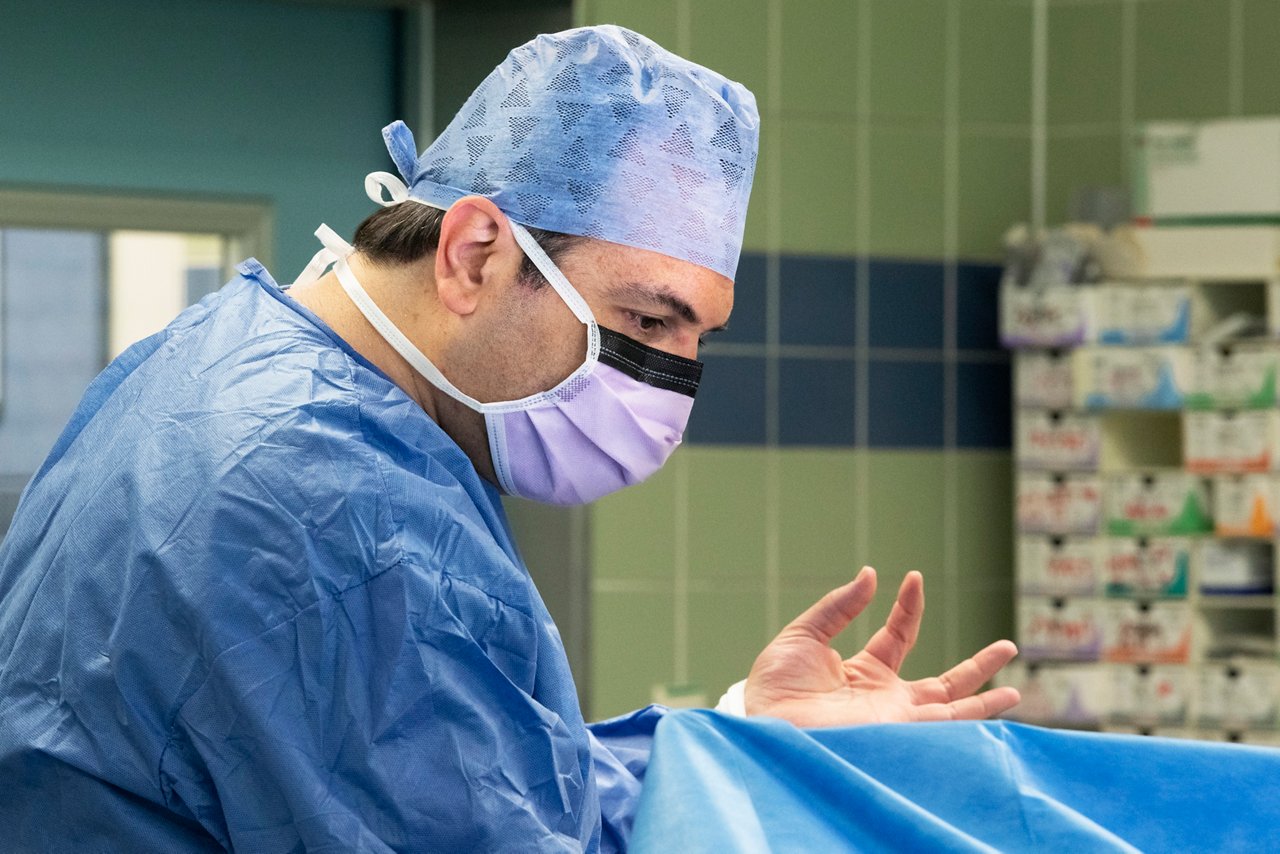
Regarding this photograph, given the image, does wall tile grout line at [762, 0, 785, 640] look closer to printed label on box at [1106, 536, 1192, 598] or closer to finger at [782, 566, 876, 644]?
printed label on box at [1106, 536, 1192, 598]

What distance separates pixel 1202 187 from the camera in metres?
3.52

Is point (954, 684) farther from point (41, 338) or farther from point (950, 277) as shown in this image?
point (41, 338)

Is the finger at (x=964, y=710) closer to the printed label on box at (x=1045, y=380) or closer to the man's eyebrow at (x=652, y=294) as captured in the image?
the man's eyebrow at (x=652, y=294)

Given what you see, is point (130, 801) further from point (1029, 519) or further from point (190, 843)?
point (1029, 519)

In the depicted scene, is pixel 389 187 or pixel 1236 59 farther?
pixel 1236 59

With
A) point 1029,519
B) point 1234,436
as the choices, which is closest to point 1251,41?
point 1234,436

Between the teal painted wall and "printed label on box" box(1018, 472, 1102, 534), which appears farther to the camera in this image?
"printed label on box" box(1018, 472, 1102, 534)

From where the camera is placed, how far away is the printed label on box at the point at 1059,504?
11.5 feet

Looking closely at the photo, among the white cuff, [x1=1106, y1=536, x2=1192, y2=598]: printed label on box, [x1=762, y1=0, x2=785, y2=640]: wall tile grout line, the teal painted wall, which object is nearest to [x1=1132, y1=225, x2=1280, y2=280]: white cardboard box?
[x1=1106, y1=536, x2=1192, y2=598]: printed label on box

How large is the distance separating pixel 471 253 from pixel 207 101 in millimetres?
2378

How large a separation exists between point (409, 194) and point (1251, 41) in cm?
302

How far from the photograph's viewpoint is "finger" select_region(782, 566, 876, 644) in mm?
1689

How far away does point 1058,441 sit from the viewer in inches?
140

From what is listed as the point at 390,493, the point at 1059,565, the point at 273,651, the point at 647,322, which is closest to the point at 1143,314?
the point at 1059,565
